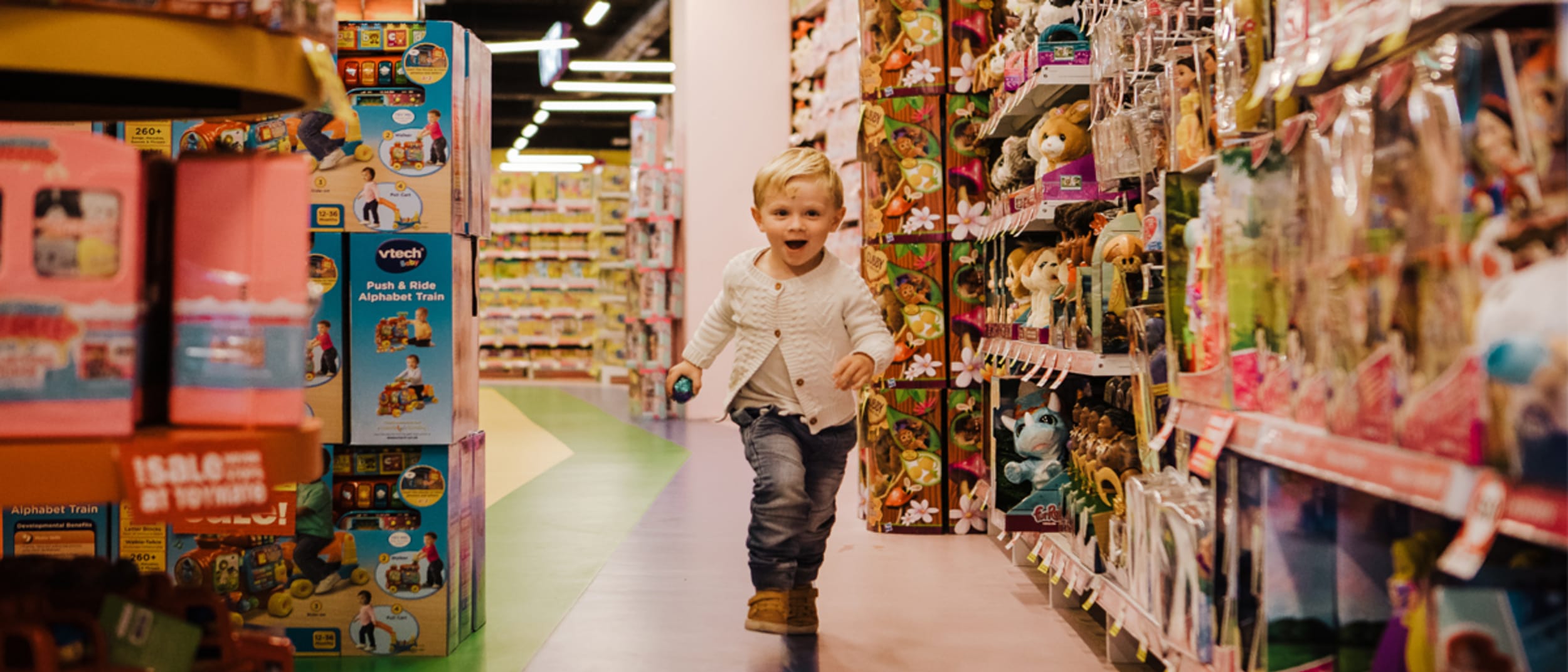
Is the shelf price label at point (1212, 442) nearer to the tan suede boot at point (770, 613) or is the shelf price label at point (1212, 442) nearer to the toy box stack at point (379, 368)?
the tan suede boot at point (770, 613)

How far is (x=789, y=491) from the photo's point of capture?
3176 millimetres

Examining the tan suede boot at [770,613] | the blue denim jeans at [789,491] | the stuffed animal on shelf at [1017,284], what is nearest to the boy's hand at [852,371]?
the blue denim jeans at [789,491]

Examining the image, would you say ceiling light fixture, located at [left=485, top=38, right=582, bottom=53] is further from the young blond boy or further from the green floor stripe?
the young blond boy

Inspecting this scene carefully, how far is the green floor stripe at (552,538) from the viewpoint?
309 centimetres

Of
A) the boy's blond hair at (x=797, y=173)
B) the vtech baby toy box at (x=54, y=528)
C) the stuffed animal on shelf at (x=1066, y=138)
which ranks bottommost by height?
the vtech baby toy box at (x=54, y=528)

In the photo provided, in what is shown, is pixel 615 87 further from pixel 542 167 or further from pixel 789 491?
pixel 789 491

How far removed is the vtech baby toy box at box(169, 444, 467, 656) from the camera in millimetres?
3027

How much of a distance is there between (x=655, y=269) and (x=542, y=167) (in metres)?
12.5

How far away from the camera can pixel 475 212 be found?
329cm

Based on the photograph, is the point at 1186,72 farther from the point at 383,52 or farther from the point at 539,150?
the point at 539,150

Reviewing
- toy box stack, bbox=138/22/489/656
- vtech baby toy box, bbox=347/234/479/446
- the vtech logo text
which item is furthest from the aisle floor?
the vtech logo text

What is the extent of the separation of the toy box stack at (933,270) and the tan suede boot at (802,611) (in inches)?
66.6

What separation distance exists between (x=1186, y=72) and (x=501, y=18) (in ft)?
51.6

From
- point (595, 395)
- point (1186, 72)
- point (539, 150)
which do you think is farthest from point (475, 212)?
point (539, 150)
